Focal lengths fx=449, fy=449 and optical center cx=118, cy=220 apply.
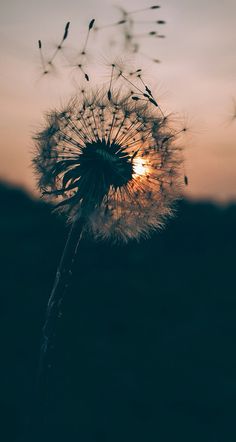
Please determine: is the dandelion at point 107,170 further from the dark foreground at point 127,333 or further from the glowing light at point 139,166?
the dark foreground at point 127,333

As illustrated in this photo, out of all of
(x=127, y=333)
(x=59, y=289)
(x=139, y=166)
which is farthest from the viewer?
(x=127, y=333)

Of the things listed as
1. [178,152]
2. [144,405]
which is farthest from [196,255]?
[178,152]

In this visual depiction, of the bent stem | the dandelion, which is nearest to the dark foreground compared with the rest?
the bent stem

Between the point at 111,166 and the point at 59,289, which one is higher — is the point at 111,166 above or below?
above

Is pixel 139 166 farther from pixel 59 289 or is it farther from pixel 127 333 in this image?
pixel 127 333

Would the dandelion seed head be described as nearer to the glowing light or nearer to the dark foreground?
the glowing light

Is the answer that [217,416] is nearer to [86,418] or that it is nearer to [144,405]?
[144,405]

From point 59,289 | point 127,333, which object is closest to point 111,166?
point 59,289
